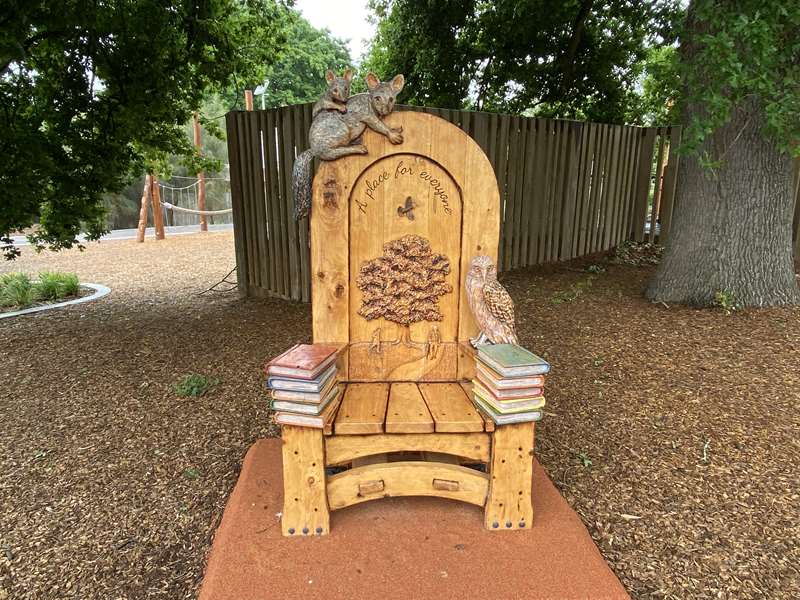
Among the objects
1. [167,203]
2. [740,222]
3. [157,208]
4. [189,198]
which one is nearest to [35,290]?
[740,222]

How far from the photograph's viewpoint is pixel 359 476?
1961mm

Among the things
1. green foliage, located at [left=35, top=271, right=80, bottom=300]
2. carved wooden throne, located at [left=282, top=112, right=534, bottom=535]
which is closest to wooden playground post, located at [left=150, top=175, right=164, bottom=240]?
green foliage, located at [left=35, top=271, right=80, bottom=300]

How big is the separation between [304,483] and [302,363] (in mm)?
472

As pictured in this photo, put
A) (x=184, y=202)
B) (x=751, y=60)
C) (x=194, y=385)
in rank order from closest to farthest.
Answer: (x=751, y=60), (x=194, y=385), (x=184, y=202)

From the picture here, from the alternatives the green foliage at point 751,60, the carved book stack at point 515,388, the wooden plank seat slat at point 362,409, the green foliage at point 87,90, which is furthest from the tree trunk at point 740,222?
the green foliage at point 87,90

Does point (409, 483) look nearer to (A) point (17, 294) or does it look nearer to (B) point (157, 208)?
(A) point (17, 294)

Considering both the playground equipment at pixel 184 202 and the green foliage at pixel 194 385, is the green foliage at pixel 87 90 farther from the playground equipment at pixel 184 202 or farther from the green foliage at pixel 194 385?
the playground equipment at pixel 184 202

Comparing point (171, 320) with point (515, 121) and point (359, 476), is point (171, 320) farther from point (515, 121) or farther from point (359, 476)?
point (515, 121)

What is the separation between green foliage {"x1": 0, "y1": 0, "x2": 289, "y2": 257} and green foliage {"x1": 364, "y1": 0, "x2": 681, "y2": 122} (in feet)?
15.8

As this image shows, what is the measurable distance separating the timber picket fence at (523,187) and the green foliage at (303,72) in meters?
25.4

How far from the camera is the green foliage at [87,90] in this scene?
4.09m

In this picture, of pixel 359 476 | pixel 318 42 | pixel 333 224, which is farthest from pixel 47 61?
pixel 318 42

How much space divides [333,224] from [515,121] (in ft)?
15.0

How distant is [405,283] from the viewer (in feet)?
7.63
